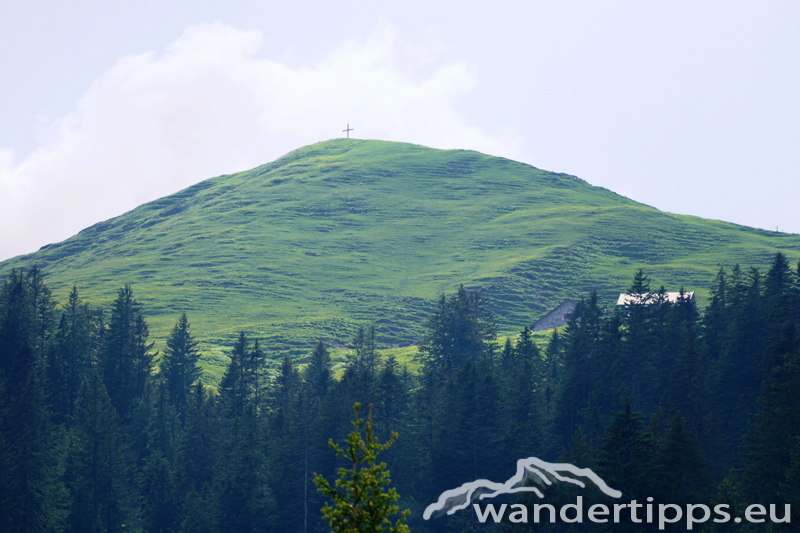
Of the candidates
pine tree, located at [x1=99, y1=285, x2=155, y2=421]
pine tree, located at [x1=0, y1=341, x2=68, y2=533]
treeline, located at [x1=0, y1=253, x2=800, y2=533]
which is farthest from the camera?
pine tree, located at [x1=99, y1=285, x2=155, y2=421]

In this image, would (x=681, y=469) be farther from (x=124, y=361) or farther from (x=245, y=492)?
(x=124, y=361)

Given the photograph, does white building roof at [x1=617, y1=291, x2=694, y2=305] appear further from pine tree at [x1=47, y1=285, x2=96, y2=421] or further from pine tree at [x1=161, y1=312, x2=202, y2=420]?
pine tree at [x1=47, y1=285, x2=96, y2=421]

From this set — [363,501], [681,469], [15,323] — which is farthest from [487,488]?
[15,323]

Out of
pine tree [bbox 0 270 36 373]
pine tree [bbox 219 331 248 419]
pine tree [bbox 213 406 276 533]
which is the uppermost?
pine tree [bbox 0 270 36 373]

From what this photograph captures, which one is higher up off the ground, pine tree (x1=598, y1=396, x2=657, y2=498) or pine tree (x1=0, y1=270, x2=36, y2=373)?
pine tree (x1=0, y1=270, x2=36, y2=373)

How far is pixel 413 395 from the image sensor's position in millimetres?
74250

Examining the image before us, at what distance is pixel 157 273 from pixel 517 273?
280 ft

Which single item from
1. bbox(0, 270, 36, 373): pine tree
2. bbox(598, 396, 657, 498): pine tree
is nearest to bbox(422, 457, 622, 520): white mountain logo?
bbox(598, 396, 657, 498): pine tree

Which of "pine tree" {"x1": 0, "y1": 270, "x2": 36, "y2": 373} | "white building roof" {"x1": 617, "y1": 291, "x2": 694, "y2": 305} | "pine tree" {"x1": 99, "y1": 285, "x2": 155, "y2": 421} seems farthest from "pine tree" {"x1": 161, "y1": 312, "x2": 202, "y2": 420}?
"white building roof" {"x1": 617, "y1": 291, "x2": 694, "y2": 305}

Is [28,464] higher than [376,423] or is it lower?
lower

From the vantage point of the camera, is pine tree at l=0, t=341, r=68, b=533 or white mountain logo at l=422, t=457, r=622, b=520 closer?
white mountain logo at l=422, t=457, r=622, b=520

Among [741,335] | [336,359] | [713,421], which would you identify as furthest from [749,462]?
[336,359]

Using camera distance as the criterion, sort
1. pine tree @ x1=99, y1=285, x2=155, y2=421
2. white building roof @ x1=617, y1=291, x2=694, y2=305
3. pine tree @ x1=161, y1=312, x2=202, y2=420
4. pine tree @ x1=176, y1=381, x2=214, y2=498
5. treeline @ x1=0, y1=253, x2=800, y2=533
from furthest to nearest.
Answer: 1. pine tree @ x1=161, y1=312, x2=202, y2=420
2. pine tree @ x1=99, y1=285, x2=155, y2=421
3. white building roof @ x1=617, y1=291, x2=694, y2=305
4. pine tree @ x1=176, y1=381, x2=214, y2=498
5. treeline @ x1=0, y1=253, x2=800, y2=533

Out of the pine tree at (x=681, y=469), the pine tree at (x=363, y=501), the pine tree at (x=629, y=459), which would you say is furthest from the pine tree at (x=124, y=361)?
the pine tree at (x=363, y=501)
